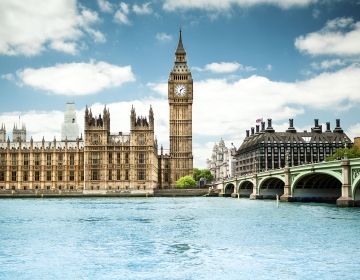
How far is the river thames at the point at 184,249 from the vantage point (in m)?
23.2

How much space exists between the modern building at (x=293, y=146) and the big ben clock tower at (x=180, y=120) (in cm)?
1891

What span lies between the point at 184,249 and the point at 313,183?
53511mm

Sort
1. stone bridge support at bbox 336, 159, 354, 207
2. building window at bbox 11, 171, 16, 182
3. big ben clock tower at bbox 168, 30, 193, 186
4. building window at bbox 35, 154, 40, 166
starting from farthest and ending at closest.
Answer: big ben clock tower at bbox 168, 30, 193, 186, building window at bbox 35, 154, 40, 166, building window at bbox 11, 171, 16, 182, stone bridge support at bbox 336, 159, 354, 207

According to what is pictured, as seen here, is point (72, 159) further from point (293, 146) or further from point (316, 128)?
point (316, 128)

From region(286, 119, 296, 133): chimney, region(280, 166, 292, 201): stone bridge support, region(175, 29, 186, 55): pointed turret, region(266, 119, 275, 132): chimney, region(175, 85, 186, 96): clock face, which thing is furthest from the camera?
region(286, 119, 296, 133): chimney

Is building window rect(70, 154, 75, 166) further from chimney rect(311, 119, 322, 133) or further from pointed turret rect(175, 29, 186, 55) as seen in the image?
chimney rect(311, 119, 322, 133)

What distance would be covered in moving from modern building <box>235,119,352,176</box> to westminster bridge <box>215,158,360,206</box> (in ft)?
103

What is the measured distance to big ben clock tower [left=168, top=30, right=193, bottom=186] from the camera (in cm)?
14525

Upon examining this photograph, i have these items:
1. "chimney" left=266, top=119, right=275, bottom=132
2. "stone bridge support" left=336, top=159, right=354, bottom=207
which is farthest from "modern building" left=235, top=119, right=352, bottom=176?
"stone bridge support" left=336, top=159, right=354, bottom=207

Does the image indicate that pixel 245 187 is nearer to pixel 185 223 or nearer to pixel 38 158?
pixel 38 158

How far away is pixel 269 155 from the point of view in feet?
494

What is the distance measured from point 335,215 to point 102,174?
87.7 meters

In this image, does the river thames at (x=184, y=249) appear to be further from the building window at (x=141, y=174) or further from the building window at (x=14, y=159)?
the building window at (x=14, y=159)

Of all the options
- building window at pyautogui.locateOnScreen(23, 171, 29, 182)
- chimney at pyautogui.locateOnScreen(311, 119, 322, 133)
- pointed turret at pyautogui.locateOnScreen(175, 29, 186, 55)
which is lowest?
building window at pyautogui.locateOnScreen(23, 171, 29, 182)
